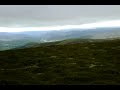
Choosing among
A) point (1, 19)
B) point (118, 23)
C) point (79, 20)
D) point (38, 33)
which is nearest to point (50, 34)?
point (38, 33)

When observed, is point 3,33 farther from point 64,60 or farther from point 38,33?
point 64,60

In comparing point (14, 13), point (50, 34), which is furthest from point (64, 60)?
point (14, 13)
